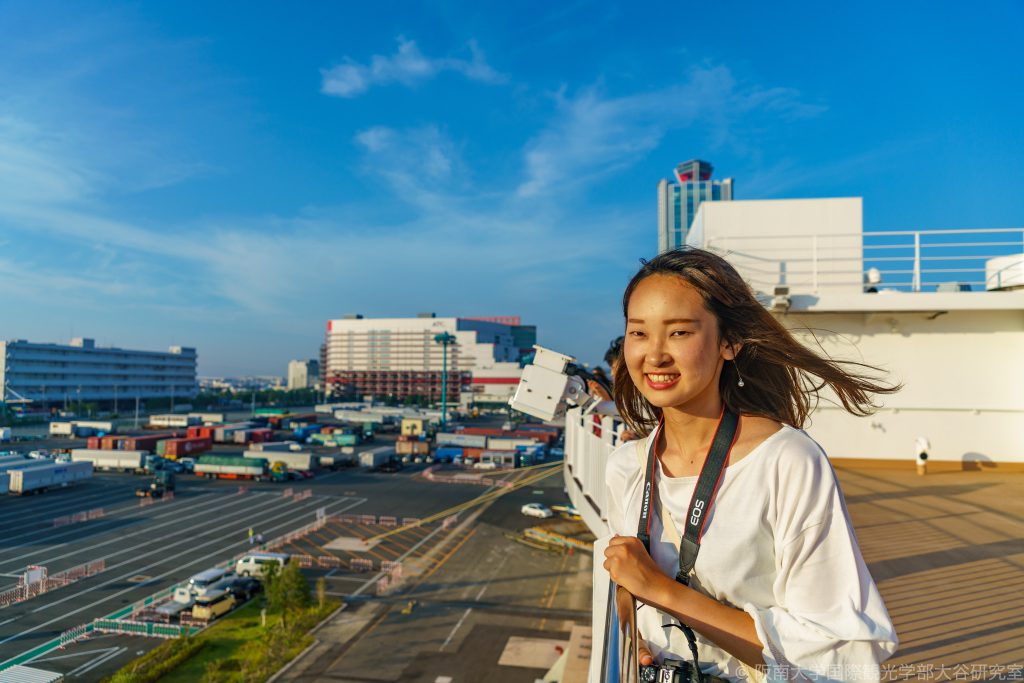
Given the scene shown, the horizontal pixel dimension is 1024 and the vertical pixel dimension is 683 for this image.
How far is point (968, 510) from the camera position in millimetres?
5453

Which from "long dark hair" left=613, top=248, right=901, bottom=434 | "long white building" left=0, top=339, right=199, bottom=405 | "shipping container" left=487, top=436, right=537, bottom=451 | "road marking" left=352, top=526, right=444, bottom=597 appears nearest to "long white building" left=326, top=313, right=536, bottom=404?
"long white building" left=0, top=339, right=199, bottom=405

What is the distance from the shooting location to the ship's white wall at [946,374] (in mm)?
7477

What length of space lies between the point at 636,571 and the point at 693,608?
0.14 m

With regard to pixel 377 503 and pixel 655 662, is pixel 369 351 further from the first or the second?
pixel 655 662

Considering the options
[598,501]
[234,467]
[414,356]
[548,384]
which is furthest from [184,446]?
[414,356]

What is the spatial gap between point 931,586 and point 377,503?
30664mm

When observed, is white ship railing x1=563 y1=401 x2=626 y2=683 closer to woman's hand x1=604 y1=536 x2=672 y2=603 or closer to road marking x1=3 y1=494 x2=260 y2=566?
woman's hand x1=604 y1=536 x2=672 y2=603

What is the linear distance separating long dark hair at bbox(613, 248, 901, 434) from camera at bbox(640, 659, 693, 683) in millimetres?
622

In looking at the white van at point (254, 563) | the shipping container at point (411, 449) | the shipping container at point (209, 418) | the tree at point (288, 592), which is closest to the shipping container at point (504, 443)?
the shipping container at point (411, 449)

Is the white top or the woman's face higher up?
the woman's face

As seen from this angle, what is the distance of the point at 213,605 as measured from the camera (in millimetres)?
17297

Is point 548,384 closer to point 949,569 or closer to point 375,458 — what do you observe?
point 949,569

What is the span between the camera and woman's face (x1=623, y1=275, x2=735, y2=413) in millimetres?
1296

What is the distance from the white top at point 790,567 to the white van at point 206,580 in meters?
21.1
